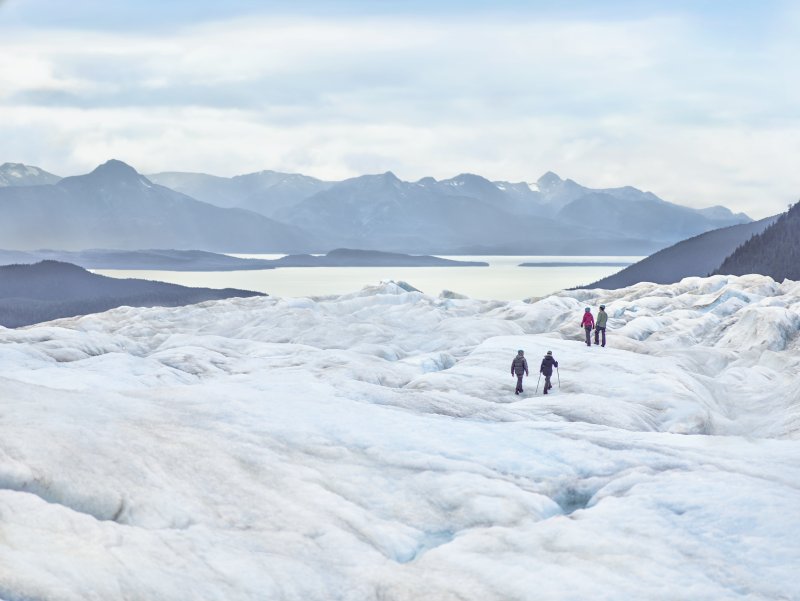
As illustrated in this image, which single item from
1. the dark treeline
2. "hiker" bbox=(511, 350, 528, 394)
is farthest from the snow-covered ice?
the dark treeline

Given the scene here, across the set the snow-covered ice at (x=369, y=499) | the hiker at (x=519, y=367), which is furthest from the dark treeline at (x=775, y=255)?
the snow-covered ice at (x=369, y=499)

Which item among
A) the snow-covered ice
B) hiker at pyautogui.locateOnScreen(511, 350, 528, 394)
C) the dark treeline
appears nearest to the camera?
the snow-covered ice

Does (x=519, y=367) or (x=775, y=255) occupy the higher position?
(x=775, y=255)

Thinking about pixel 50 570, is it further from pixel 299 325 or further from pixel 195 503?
pixel 299 325

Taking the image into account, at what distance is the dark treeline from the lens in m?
176

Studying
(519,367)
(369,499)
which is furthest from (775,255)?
(369,499)

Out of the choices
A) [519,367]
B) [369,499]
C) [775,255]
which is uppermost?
[775,255]

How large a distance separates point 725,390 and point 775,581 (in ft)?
118

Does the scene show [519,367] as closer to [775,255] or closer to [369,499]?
[369,499]

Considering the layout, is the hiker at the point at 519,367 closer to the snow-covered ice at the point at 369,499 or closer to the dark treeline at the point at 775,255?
the snow-covered ice at the point at 369,499

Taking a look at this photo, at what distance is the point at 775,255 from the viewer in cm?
18488

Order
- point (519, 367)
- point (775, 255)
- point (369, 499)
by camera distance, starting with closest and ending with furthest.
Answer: point (369, 499)
point (519, 367)
point (775, 255)

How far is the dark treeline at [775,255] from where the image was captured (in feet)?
576

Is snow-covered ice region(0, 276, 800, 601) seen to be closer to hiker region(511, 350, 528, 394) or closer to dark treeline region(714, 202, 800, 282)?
hiker region(511, 350, 528, 394)
